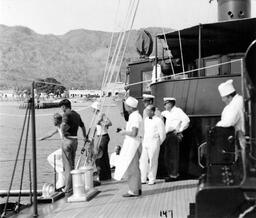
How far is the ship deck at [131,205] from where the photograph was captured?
6.34m

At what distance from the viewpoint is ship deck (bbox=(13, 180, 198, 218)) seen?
6340 mm

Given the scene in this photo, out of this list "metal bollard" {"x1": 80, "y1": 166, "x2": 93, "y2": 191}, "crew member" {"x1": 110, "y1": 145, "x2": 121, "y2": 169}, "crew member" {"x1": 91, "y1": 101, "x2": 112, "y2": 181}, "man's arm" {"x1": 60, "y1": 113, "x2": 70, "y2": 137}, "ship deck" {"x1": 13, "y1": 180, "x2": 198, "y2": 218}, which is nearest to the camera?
"ship deck" {"x1": 13, "y1": 180, "x2": 198, "y2": 218}

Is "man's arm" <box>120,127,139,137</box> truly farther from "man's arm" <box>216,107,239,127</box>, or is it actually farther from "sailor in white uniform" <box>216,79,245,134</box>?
"man's arm" <box>216,107,239,127</box>

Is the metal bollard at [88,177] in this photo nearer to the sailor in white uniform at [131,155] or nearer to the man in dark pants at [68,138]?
the man in dark pants at [68,138]

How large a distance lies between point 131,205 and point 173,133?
2331mm

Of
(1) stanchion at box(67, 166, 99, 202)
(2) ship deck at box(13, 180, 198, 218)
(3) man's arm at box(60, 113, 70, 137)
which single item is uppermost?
(3) man's arm at box(60, 113, 70, 137)

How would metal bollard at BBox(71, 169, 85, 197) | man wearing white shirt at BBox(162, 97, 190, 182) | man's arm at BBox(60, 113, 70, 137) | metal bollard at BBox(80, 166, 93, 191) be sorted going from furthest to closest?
man wearing white shirt at BBox(162, 97, 190, 182) → man's arm at BBox(60, 113, 70, 137) → metal bollard at BBox(80, 166, 93, 191) → metal bollard at BBox(71, 169, 85, 197)

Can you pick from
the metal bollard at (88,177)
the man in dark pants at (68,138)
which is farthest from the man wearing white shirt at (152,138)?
the man in dark pants at (68,138)

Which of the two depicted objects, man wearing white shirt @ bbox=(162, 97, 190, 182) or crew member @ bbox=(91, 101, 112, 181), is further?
crew member @ bbox=(91, 101, 112, 181)

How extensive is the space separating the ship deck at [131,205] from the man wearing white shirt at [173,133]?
0.55 m

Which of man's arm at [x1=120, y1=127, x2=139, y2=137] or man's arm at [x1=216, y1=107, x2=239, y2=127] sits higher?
man's arm at [x1=216, y1=107, x2=239, y2=127]

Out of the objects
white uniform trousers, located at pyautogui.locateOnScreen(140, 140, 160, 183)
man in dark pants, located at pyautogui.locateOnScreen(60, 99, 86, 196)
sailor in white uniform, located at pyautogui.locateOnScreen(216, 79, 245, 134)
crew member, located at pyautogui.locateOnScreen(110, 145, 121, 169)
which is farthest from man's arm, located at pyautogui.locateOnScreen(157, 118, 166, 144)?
sailor in white uniform, located at pyautogui.locateOnScreen(216, 79, 245, 134)

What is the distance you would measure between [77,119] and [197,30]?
10.3 ft

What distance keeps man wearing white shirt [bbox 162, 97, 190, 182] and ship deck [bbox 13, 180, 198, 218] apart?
1.80ft
